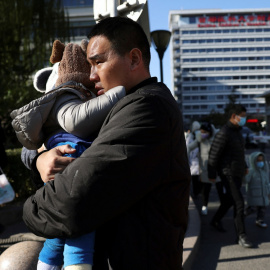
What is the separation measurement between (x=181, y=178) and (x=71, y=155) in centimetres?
46

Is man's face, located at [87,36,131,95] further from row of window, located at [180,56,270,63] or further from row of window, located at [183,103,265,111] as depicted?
row of window, located at [180,56,270,63]

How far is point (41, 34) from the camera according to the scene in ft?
59.8

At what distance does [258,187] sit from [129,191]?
5880mm

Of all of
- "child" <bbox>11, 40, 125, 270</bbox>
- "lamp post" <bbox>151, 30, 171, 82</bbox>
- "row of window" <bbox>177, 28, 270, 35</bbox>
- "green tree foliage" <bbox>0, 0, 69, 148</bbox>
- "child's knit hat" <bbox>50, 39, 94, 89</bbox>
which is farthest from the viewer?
"row of window" <bbox>177, 28, 270, 35</bbox>

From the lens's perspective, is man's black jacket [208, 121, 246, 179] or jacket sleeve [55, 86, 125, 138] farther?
man's black jacket [208, 121, 246, 179]

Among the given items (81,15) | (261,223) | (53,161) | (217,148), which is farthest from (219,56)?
(53,161)

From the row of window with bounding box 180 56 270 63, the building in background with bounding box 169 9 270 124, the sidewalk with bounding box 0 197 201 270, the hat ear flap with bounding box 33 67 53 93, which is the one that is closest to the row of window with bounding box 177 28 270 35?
the building in background with bounding box 169 9 270 124

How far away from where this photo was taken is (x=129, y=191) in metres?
1.23

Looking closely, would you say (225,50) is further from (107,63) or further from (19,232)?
(107,63)

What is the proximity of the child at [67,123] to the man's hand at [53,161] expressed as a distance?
0.16 ft

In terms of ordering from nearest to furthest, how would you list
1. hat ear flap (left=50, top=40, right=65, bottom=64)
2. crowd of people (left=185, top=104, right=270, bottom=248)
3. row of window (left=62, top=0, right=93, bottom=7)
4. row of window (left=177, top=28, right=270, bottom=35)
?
hat ear flap (left=50, top=40, right=65, bottom=64), crowd of people (left=185, top=104, right=270, bottom=248), row of window (left=62, top=0, right=93, bottom=7), row of window (left=177, top=28, right=270, bottom=35)

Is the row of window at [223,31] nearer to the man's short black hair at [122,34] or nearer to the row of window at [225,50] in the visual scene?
the row of window at [225,50]

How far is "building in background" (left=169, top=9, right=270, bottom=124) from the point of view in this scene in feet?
388

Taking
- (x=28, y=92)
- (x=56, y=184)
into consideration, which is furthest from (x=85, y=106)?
(x=28, y=92)
